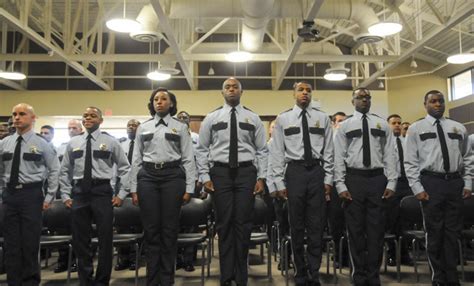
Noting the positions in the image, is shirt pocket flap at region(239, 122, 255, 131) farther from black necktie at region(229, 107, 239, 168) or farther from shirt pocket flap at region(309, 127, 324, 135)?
shirt pocket flap at region(309, 127, 324, 135)

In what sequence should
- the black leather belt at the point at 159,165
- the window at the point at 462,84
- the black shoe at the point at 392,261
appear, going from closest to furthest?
the black leather belt at the point at 159,165 → the black shoe at the point at 392,261 → the window at the point at 462,84

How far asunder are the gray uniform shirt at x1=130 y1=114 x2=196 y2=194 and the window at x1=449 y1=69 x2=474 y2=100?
1196 cm

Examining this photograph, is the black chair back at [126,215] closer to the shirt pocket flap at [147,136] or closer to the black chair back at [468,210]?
the shirt pocket flap at [147,136]

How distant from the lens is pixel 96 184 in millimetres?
3809

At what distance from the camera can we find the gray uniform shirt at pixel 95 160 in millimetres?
3893

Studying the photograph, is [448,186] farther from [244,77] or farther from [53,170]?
[244,77]

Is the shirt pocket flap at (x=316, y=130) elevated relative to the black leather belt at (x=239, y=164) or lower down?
elevated

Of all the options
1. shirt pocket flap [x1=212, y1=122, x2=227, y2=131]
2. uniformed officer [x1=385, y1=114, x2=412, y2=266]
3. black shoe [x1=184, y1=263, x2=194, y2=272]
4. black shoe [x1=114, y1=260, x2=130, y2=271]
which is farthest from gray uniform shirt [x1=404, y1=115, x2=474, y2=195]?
black shoe [x1=114, y1=260, x2=130, y2=271]

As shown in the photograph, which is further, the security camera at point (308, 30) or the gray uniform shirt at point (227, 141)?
the security camera at point (308, 30)

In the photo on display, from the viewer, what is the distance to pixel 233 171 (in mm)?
3531

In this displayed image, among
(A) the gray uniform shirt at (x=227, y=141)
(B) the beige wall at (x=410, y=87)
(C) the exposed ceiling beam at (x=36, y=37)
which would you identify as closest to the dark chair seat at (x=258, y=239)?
(A) the gray uniform shirt at (x=227, y=141)

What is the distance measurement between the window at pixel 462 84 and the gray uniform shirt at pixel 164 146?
1196cm

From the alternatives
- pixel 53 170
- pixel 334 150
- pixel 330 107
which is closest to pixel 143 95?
pixel 330 107

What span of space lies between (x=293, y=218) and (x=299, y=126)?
2.64 feet
